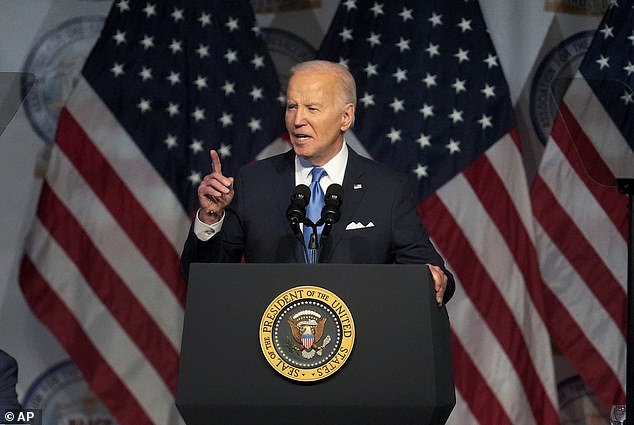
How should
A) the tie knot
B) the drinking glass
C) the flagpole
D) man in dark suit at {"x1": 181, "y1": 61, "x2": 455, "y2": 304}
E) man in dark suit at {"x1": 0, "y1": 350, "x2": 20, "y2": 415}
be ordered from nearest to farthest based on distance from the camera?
1. man in dark suit at {"x1": 181, "y1": 61, "x2": 455, "y2": 304}
2. the tie knot
3. the drinking glass
4. man in dark suit at {"x1": 0, "y1": 350, "x2": 20, "y2": 415}
5. the flagpole

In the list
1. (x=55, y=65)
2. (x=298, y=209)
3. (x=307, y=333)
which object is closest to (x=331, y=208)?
(x=298, y=209)

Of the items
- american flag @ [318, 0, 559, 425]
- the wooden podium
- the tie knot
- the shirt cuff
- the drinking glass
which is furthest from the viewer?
american flag @ [318, 0, 559, 425]

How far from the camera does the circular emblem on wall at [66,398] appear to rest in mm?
4695

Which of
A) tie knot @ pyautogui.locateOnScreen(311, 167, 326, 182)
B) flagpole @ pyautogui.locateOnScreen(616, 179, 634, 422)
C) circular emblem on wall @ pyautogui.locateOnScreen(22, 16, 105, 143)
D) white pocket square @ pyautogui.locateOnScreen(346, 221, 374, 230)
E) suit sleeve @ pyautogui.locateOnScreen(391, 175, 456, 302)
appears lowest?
flagpole @ pyautogui.locateOnScreen(616, 179, 634, 422)

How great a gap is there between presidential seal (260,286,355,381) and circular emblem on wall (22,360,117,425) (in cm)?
268

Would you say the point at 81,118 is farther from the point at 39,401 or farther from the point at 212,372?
the point at 212,372

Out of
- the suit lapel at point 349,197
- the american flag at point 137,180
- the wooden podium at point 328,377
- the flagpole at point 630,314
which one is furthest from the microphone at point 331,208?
the american flag at point 137,180

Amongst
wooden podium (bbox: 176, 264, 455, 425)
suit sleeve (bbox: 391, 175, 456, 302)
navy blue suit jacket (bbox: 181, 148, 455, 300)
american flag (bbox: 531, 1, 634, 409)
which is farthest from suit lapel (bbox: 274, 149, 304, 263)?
american flag (bbox: 531, 1, 634, 409)

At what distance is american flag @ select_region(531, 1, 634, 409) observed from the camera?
4672mm

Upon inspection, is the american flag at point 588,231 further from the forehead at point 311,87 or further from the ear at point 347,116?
the forehead at point 311,87

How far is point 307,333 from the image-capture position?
2211 millimetres

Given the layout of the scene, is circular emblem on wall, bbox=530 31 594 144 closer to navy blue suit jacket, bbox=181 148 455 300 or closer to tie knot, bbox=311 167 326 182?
navy blue suit jacket, bbox=181 148 455 300

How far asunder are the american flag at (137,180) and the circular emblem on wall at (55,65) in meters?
0.06

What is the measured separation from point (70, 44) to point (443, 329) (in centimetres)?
290
